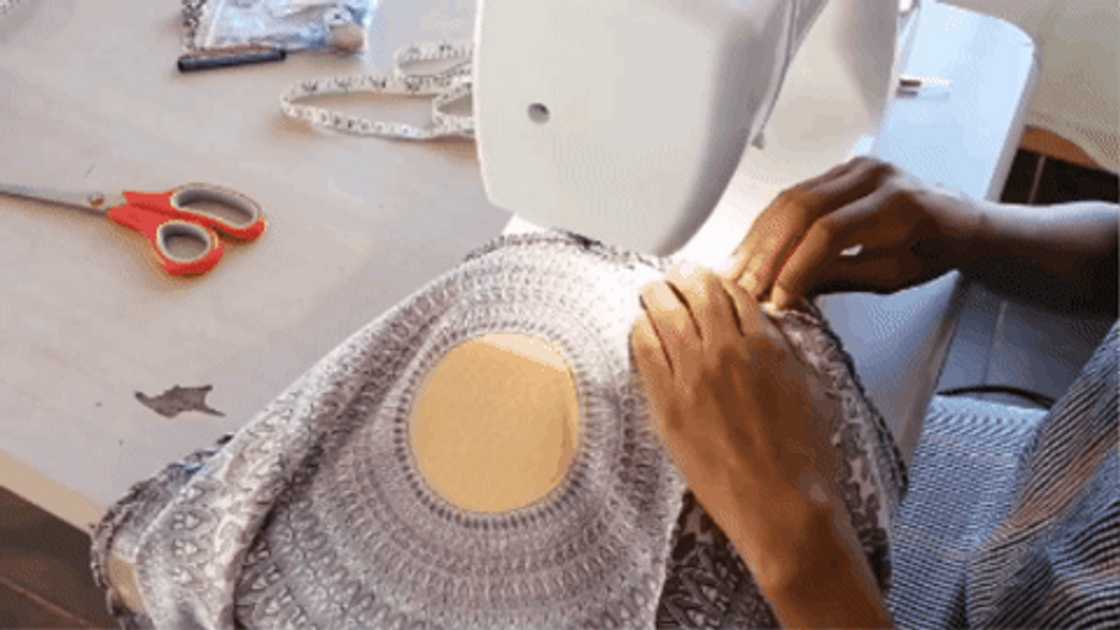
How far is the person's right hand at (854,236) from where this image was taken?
2.75ft

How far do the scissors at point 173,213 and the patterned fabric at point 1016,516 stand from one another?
0.55 meters

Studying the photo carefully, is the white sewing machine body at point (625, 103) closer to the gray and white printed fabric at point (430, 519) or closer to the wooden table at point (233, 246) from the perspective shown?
the gray and white printed fabric at point (430, 519)

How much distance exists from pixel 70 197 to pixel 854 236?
1.87ft

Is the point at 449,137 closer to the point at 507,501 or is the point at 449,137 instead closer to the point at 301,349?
the point at 301,349

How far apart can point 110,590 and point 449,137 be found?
0.44 meters

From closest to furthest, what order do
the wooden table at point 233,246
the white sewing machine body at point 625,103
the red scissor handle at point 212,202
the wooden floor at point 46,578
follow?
the white sewing machine body at point 625,103 < the wooden table at point 233,246 < the red scissor handle at point 212,202 < the wooden floor at point 46,578

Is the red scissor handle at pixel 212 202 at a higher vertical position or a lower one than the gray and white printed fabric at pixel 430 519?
higher

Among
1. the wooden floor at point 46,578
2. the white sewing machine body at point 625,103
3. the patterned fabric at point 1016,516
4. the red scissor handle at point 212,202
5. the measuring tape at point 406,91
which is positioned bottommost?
the wooden floor at point 46,578

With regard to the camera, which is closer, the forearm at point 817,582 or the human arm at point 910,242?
the forearm at point 817,582

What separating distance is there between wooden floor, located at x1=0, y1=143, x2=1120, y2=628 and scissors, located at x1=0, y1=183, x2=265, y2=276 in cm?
74

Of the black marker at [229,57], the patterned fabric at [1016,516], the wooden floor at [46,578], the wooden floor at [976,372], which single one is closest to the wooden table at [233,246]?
the black marker at [229,57]

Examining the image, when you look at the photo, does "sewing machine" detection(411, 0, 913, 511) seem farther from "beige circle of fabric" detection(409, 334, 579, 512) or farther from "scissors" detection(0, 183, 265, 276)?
"scissors" detection(0, 183, 265, 276)

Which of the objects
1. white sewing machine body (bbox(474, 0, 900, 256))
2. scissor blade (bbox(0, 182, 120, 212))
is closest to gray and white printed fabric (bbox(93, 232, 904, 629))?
white sewing machine body (bbox(474, 0, 900, 256))

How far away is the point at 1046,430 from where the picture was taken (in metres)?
0.97
